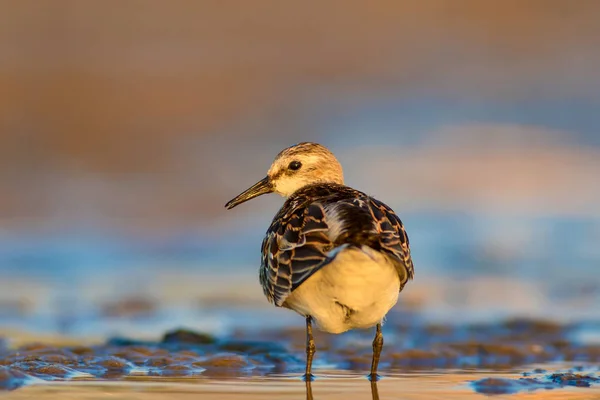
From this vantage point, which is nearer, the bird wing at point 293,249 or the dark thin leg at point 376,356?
the bird wing at point 293,249

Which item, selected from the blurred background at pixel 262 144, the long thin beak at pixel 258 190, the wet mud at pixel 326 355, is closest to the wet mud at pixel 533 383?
the wet mud at pixel 326 355

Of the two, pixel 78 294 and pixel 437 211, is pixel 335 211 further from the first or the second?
pixel 437 211

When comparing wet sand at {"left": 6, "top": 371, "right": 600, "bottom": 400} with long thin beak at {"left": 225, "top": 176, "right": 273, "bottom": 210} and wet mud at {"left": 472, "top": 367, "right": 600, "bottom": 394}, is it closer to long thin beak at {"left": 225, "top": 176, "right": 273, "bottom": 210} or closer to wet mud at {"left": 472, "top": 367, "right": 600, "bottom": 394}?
wet mud at {"left": 472, "top": 367, "right": 600, "bottom": 394}

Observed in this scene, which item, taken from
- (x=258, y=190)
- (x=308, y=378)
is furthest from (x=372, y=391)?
(x=258, y=190)

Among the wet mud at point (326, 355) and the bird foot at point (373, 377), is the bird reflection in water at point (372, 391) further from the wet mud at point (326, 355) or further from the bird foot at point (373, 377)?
the wet mud at point (326, 355)

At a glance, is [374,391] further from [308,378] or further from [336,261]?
[336,261]

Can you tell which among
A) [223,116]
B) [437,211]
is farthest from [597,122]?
[223,116]

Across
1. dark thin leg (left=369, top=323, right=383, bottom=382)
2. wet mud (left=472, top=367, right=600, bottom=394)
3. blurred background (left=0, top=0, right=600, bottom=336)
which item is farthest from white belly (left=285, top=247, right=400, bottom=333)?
blurred background (left=0, top=0, right=600, bottom=336)

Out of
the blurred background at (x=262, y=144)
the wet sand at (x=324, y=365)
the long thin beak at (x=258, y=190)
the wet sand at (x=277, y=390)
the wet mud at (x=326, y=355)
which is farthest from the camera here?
the blurred background at (x=262, y=144)
